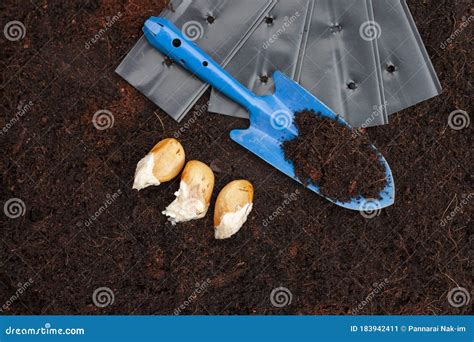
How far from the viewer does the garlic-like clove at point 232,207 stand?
1.87 m

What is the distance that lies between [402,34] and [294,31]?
1.37ft

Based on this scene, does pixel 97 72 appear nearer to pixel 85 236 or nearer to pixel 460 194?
pixel 85 236

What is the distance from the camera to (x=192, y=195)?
6.05ft
